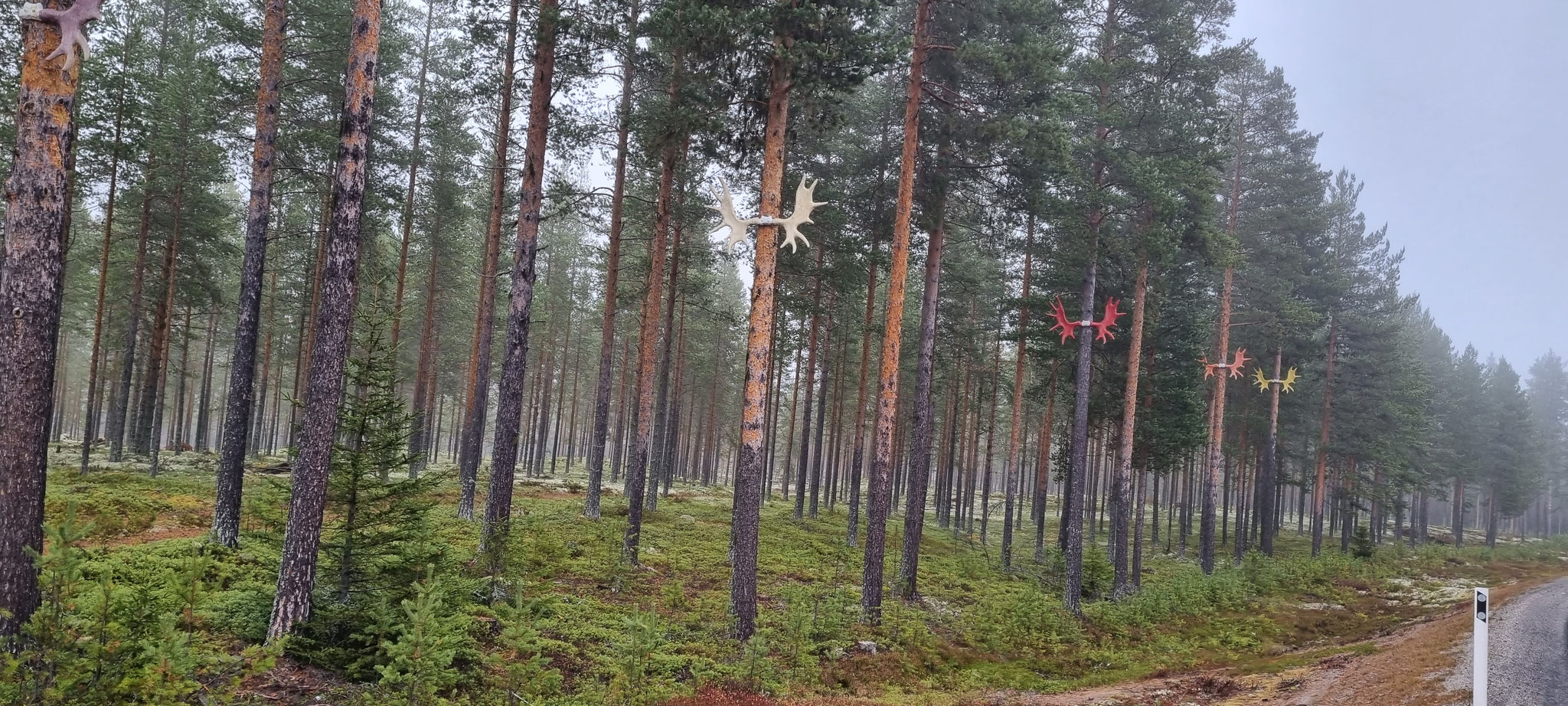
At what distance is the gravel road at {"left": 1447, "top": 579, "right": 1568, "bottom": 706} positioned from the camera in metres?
8.68

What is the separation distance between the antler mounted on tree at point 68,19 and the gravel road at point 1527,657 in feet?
52.8

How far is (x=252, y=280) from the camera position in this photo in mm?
11477

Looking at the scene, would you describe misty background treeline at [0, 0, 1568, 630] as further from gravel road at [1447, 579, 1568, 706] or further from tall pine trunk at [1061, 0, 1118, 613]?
gravel road at [1447, 579, 1568, 706]

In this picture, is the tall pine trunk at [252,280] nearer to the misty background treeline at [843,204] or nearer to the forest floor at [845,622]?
the forest floor at [845,622]

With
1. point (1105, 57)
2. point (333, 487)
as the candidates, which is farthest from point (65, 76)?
point (1105, 57)

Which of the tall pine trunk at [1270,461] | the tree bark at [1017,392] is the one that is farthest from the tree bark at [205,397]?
the tall pine trunk at [1270,461]

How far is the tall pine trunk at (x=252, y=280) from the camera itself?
448 inches

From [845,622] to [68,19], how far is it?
12.9 meters

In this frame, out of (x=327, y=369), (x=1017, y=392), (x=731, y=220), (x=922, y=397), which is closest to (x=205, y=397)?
(x=327, y=369)

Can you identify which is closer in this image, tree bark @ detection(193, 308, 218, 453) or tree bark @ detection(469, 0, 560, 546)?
tree bark @ detection(469, 0, 560, 546)

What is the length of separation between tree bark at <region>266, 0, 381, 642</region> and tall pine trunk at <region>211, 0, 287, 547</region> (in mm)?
4822

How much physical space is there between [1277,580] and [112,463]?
39.7m

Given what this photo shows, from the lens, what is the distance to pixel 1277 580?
24.8m

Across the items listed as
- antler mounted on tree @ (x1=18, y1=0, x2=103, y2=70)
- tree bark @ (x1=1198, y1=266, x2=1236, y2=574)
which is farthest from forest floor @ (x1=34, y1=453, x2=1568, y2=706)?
antler mounted on tree @ (x1=18, y1=0, x2=103, y2=70)
